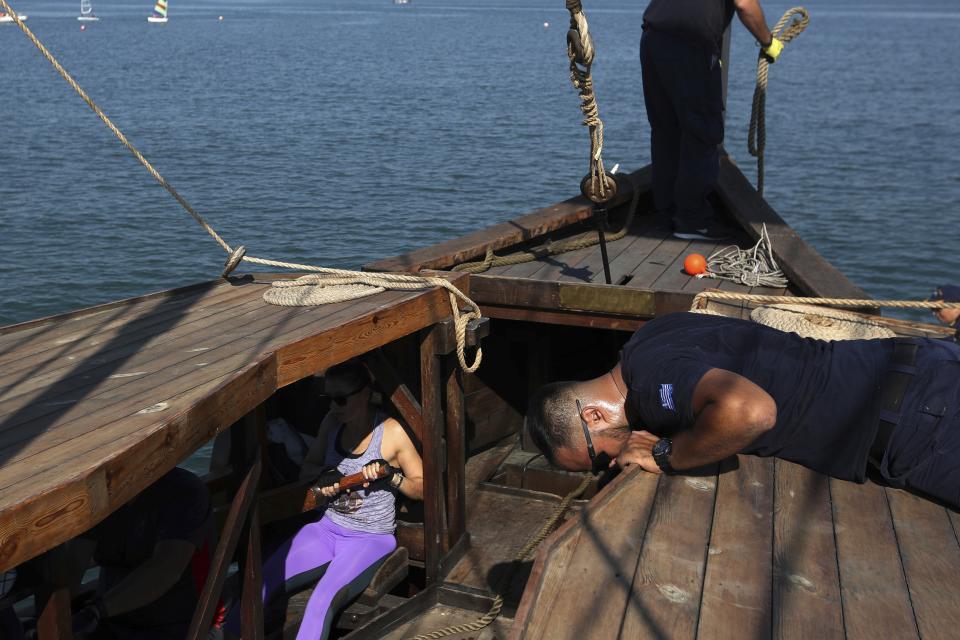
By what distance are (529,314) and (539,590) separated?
113 inches

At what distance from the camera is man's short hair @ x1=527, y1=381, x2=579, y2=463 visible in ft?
11.8

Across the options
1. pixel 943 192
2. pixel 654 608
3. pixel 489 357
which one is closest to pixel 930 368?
pixel 654 608

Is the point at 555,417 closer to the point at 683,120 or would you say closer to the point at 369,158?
the point at 683,120

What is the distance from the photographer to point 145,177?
1978cm

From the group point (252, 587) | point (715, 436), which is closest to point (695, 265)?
point (715, 436)

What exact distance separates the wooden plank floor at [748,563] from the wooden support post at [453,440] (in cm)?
152

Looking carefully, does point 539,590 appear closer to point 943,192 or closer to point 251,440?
point 251,440

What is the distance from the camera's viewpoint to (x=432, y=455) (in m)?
4.59

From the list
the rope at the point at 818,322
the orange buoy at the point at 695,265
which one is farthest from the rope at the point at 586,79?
the rope at the point at 818,322

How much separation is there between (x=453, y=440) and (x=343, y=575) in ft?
2.77

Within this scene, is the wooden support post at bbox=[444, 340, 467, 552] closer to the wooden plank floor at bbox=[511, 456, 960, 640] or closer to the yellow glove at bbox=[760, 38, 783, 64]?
the wooden plank floor at bbox=[511, 456, 960, 640]

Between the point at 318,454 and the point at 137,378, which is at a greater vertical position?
the point at 137,378

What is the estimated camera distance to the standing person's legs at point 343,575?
4.16 metres

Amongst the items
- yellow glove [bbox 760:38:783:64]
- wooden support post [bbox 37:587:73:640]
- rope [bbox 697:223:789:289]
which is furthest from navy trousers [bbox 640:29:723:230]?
wooden support post [bbox 37:587:73:640]
